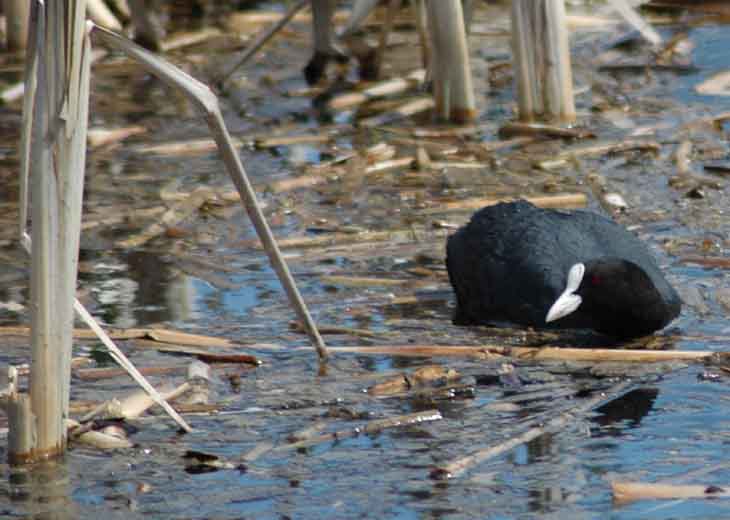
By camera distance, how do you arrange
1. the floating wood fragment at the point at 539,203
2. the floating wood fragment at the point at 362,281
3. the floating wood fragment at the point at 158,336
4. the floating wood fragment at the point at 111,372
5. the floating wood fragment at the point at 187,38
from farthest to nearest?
1. the floating wood fragment at the point at 187,38
2. the floating wood fragment at the point at 539,203
3. the floating wood fragment at the point at 362,281
4. the floating wood fragment at the point at 158,336
5. the floating wood fragment at the point at 111,372

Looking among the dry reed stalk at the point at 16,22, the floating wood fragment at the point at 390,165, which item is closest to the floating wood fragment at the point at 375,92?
the floating wood fragment at the point at 390,165

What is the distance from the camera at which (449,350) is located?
4500 mm

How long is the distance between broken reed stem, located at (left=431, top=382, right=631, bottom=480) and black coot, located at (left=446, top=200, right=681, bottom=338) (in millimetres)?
578

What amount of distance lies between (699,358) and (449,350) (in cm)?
65

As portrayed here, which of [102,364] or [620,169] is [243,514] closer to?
[102,364]

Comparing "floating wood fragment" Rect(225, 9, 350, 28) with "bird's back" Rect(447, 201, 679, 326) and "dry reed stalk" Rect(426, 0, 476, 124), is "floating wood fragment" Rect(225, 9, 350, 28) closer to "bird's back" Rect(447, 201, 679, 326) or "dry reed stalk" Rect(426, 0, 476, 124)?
"dry reed stalk" Rect(426, 0, 476, 124)

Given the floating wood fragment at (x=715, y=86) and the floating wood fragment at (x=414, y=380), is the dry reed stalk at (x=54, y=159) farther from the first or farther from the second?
the floating wood fragment at (x=715, y=86)

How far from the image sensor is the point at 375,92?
7.62 metres

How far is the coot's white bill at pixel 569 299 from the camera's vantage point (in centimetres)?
487

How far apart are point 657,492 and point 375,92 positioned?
14.5 ft

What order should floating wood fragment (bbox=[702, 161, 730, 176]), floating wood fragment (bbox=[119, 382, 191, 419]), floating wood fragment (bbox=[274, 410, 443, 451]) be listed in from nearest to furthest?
floating wood fragment (bbox=[274, 410, 443, 451]) < floating wood fragment (bbox=[119, 382, 191, 419]) < floating wood fragment (bbox=[702, 161, 730, 176])

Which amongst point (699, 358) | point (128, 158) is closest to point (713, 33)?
point (128, 158)

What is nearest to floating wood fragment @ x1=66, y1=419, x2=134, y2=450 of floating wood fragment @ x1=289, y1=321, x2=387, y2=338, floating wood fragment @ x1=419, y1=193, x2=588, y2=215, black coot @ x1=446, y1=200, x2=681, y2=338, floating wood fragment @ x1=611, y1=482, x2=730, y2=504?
floating wood fragment @ x1=289, y1=321, x2=387, y2=338

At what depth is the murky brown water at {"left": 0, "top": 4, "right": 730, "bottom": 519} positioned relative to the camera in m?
3.62
